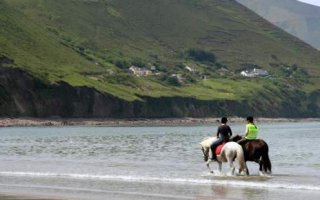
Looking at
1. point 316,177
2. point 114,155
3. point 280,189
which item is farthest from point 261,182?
point 114,155

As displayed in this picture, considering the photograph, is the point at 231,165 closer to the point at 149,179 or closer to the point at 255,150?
the point at 255,150

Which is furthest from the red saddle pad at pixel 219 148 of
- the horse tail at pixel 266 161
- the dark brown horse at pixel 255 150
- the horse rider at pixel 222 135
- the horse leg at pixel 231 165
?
the horse tail at pixel 266 161

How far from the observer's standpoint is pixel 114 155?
6016 centimetres

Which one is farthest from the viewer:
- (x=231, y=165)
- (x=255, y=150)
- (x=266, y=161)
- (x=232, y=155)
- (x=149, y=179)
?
(x=266, y=161)

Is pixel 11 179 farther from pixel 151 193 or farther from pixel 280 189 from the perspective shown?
pixel 280 189

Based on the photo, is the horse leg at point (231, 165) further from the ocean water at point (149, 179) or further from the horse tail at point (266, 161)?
the horse tail at point (266, 161)

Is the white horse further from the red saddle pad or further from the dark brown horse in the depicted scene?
the dark brown horse

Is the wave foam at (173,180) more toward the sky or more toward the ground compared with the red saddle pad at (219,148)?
more toward the ground

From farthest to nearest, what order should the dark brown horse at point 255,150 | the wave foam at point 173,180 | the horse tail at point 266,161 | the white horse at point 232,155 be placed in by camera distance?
1. the horse tail at point 266,161
2. the dark brown horse at point 255,150
3. the white horse at point 232,155
4. the wave foam at point 173,180

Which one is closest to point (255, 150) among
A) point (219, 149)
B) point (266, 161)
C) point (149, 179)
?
point (266, 161)

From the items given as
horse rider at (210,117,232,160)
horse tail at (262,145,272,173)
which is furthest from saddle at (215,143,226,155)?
horse tail at (262,145,272,173)

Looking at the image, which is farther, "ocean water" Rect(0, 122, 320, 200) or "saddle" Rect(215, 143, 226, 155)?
"saddle" Rect(215, 143, 226, 155)

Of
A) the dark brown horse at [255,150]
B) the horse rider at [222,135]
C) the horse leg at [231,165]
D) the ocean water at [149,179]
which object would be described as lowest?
the ocean water at [149,179]

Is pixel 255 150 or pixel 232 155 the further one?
pixel 255 150
